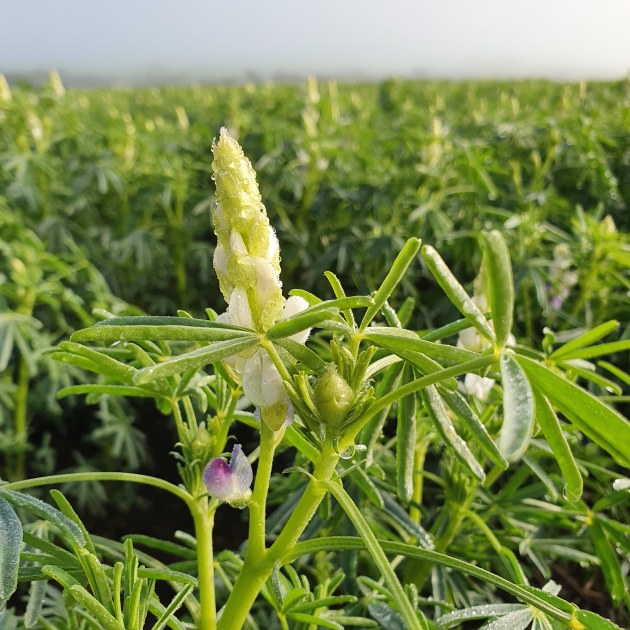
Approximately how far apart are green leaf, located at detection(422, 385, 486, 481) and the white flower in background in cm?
16

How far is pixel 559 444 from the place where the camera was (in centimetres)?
53

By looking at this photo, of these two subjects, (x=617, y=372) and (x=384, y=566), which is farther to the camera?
(x=617, y=372)

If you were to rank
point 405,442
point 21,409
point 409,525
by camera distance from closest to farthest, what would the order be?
point 405,442, point 409,525, point 21,409

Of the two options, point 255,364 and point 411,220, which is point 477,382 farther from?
point 411,220

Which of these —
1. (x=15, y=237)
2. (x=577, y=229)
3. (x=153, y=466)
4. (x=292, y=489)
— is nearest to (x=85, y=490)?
(x=153, y=466)

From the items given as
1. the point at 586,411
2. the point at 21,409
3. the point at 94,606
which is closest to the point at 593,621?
the point at 586,411

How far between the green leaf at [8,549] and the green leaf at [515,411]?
0.41 metres

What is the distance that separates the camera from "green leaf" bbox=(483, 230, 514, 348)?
1.65 feet

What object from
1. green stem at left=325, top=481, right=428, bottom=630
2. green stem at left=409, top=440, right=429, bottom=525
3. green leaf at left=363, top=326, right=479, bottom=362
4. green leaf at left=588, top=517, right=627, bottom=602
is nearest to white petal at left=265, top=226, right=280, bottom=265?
green leaf at left=363, top=326, right=479, bottom=362

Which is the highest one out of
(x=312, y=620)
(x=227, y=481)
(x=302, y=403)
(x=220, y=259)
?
(x=220, y=259)

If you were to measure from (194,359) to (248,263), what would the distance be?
0.10 meters

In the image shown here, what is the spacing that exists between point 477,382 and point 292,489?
0.40 m

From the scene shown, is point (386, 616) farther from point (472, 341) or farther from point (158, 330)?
point (158, 330)

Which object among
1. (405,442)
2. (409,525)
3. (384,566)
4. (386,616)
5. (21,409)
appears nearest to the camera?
(384,566)
